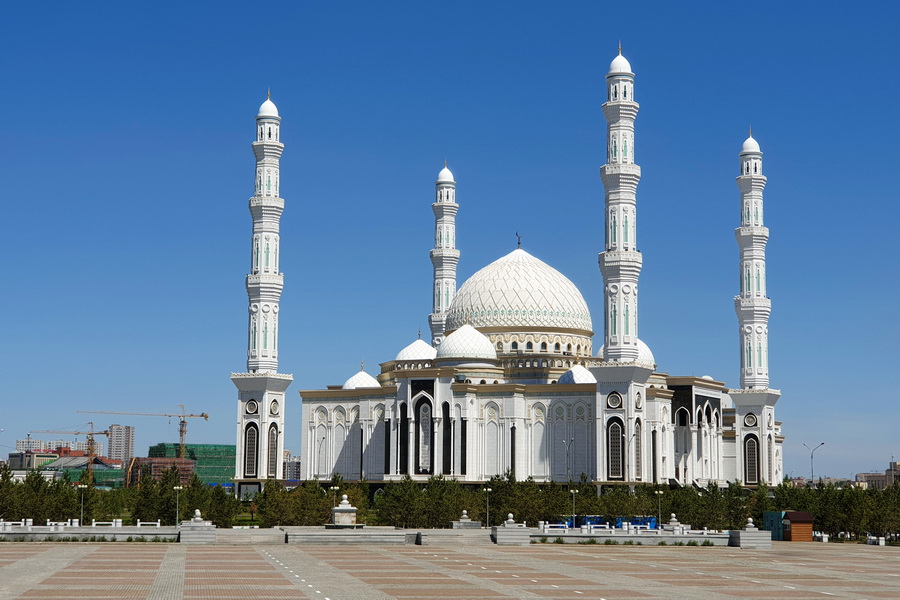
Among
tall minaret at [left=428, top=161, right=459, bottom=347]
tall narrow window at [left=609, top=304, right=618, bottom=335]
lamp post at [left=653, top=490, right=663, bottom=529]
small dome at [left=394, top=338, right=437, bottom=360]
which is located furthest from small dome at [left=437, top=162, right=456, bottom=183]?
lamp post at [left=653, top=490, right=663, bottom=529]

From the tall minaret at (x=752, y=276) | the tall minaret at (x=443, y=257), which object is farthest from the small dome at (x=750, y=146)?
the tall minaret at (x=443, y=257)

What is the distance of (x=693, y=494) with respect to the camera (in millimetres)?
75375

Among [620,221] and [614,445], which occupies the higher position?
[620,221]

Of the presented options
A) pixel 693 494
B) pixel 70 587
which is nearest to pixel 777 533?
pixel 693 494

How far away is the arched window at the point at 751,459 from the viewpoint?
101 m

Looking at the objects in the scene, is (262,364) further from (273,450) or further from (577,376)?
(577,376)

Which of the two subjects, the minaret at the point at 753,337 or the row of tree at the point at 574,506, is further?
the minaret at the point at 753,337

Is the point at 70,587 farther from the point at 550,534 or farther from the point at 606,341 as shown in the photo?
the point at 606,341

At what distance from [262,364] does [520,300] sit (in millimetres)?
20512

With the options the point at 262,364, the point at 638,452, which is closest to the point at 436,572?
the point at 638,452

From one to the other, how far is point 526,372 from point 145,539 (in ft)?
146

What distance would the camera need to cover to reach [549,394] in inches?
3664

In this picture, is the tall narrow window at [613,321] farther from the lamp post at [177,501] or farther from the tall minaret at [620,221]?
the lamp post at [177,501]

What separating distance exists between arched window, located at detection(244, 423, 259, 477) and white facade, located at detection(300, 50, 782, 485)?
5.29 metres
